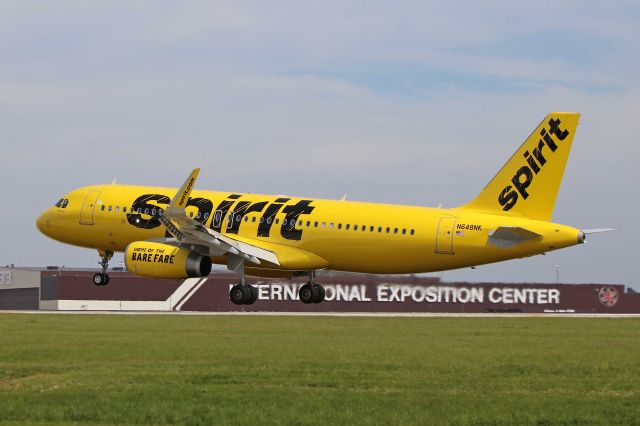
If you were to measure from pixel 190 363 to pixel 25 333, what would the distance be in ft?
85.1

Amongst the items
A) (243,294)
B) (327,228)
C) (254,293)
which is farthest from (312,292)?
(327,228)

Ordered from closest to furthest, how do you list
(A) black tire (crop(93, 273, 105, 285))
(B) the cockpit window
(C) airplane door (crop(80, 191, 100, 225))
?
(C) airplane door (crop(80, 191, 100, 225)) < (A) black tire (crop(93, 273, 105, 285)) < (B) the cockpit window

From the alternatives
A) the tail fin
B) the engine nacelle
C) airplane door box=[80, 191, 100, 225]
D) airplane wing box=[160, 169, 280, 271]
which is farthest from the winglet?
the tail fin

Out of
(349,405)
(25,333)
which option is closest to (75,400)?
(349,405)

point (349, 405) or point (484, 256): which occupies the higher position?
point (484, 256)

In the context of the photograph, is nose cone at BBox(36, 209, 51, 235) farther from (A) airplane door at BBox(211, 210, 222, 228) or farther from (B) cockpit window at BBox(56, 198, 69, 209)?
(A) airplane door at BBox(211, 210, 222, 228)

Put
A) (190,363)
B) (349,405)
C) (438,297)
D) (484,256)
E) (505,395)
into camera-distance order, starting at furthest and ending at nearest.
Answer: (438,297) → (484,256) → (190,363) → (505,395) → (349,405)

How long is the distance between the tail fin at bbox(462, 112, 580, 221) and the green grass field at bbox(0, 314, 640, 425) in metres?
8.03

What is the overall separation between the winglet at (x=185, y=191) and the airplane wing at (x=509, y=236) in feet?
52.7

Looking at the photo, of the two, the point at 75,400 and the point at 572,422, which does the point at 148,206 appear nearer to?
the point at 75,400

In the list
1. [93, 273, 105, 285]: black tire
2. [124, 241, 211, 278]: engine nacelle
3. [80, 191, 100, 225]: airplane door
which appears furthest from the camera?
[93, 273, 105, 285]: black tire

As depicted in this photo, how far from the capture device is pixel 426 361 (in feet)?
188

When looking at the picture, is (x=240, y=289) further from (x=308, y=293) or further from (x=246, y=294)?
(x=308, y=293)

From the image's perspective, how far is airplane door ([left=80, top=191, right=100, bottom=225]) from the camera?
237 feet
